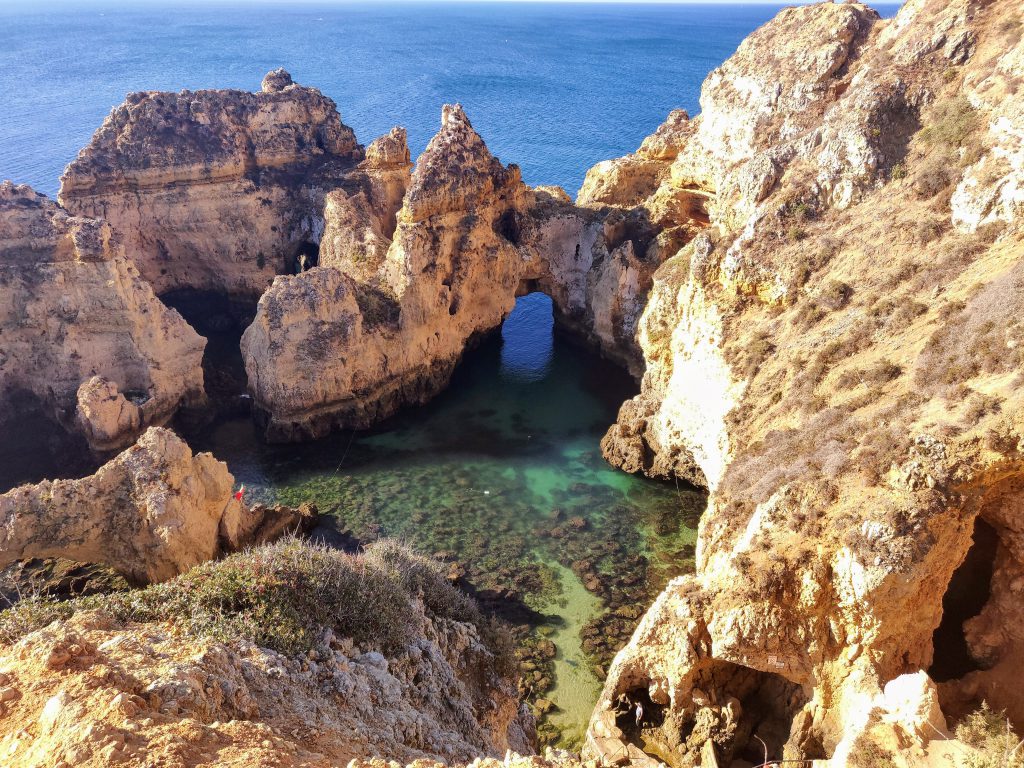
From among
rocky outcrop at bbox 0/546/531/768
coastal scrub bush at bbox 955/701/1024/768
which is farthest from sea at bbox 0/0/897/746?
coastal scrub bush at bbox 955/701/1024/768

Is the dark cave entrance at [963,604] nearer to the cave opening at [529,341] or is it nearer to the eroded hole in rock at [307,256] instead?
the cave opening at [529,341]

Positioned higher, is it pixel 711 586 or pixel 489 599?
pixel 711 586

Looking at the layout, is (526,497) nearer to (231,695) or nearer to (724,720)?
(724,720)

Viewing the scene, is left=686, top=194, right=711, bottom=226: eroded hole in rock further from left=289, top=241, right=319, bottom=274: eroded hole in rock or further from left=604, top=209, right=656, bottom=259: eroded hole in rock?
left=289, top=241, right=319, bottom=274: eroded hole in rock

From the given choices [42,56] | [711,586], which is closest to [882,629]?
[711,586]

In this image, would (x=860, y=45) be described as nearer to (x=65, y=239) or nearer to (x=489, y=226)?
(x=489, y=226)

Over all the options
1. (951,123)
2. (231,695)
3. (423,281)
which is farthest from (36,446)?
(951,123)

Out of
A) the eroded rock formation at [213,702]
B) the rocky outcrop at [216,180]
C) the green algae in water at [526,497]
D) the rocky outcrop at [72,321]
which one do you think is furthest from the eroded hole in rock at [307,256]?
the eroded rock formation at [213,702]
